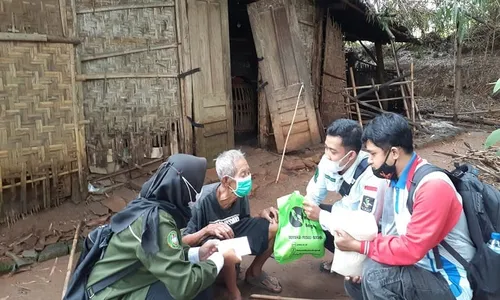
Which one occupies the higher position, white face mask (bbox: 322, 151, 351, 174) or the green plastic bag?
white face mask (bbox: 322, 151, 351, 174)

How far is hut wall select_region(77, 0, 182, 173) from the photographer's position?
464 cm

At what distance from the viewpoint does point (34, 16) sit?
3994 mm

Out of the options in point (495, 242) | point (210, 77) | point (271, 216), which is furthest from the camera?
point (210, 77)

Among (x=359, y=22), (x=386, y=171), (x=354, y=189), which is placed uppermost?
(x=359, y=22)

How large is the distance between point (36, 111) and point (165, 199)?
254cm

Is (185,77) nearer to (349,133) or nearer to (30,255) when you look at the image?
(30,255)

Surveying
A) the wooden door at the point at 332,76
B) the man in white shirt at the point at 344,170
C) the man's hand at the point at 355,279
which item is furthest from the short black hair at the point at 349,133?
the wooden door at the point at 332,76

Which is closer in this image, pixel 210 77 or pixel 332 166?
pixel 332 166

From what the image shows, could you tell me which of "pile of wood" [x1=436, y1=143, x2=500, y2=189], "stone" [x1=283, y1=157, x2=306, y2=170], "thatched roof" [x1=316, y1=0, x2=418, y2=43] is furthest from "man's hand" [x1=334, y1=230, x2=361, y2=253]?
"thatched roof" [x1=316, y1=0, x2=418, y2=43]

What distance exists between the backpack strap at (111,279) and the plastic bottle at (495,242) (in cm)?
172

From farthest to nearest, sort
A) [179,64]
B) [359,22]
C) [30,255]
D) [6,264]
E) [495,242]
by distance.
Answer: [359,22]
[179,64]
[30,255]
[6,264]
[495,242]

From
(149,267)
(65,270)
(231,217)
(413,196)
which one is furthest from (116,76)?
→ (413,196)

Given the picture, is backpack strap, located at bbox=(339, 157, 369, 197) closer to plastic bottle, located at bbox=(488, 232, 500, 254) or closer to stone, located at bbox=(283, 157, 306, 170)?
plastic bottle, located at bbox=(488, 232, 500, 254)

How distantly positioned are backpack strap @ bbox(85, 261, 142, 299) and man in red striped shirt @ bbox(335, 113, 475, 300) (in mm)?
1093
